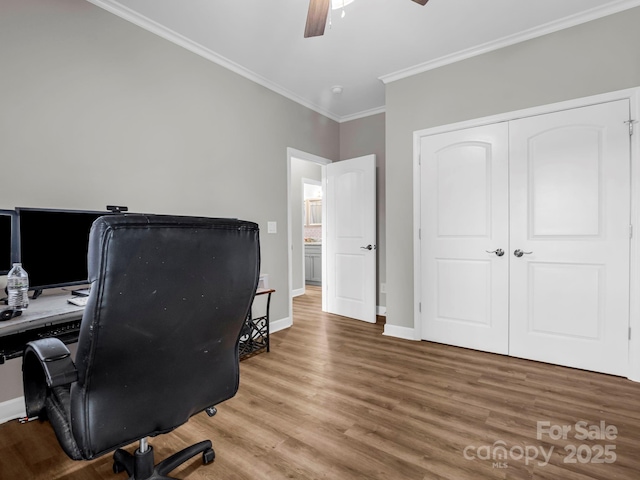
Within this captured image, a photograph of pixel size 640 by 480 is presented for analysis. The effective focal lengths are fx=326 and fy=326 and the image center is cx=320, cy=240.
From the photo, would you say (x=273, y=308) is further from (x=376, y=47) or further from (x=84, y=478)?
(x=376, y=47)

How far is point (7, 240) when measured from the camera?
1.72 metres

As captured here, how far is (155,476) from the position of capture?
1.34m

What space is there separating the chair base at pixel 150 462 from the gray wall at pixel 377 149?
3.12 m

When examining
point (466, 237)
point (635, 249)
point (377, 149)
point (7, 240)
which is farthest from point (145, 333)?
point (377, 149)

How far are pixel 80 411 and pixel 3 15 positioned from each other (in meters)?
2.39

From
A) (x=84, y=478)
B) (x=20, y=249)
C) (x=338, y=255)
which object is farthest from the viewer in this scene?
(x=338, y=255)

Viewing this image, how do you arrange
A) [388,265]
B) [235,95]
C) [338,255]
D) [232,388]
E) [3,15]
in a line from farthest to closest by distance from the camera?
[338,255] < [388,265] < [235,95] < [3,15] < [232,388]

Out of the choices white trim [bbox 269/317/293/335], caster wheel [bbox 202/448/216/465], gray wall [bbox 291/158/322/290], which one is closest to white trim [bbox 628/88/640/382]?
caster wheel [bbox 202/448/216/465]

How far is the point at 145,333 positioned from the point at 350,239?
11.3 feet

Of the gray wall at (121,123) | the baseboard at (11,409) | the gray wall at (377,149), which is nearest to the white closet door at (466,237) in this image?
the gray wall at (377,149)

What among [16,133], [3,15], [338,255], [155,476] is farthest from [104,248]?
[338,255]

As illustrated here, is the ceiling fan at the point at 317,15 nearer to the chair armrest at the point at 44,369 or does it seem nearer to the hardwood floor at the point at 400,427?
the chair armrest at the point at 44,369

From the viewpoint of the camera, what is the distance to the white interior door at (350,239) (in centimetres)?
411

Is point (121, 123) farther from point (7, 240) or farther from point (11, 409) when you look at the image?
point (11, 409)
